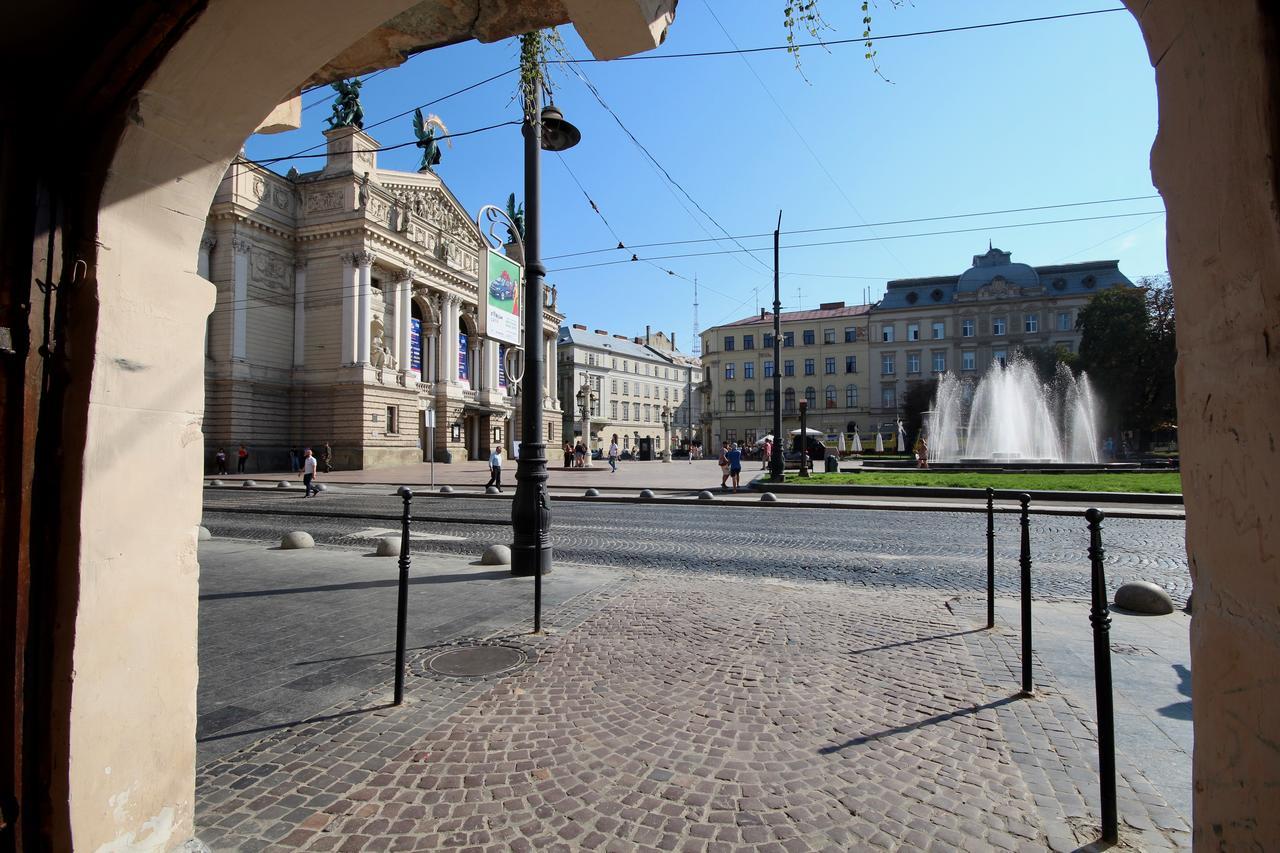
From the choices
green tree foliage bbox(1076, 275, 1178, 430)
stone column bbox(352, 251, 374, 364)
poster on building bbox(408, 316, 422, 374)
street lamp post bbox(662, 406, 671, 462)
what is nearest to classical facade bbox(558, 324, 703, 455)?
street lamp post bbox(662, 406, 671, 462)

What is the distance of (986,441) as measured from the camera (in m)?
34.9

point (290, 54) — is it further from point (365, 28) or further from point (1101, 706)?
point (1101, 706)

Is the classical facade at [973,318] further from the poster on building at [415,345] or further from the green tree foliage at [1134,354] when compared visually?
the poster on building at [415,345]

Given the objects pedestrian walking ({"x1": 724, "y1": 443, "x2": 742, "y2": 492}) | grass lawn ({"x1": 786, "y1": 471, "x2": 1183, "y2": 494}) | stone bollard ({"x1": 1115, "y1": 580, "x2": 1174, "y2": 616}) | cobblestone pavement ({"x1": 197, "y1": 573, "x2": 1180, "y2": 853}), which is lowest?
cobblestone pavement ({"x1": 197, "y1": 573, "x2": 1180, "y2": 853})

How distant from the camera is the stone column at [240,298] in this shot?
3659 centimetres

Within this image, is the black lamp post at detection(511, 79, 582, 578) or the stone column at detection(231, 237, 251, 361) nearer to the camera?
the black lamp post at detection(511, 79, 582, 578)

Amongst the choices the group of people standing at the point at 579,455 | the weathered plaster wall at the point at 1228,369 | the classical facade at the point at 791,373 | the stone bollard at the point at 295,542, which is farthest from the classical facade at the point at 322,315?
the classical facade at the point at 791,373

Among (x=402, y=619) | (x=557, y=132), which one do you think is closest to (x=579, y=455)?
(x=557, y=132)

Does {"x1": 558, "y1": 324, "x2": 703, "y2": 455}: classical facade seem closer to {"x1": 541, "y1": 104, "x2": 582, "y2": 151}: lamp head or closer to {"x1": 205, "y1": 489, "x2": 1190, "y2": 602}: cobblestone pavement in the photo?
{"x1": 205, "y1": 489, "x2": 1190, "y2": 602}: cobblestone pavement

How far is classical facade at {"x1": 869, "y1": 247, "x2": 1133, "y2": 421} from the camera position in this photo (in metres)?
65.5

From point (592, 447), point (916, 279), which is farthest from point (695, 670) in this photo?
point (916, 279)

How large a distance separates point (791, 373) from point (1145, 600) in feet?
247

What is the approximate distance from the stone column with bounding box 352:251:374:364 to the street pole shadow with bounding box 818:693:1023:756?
40.5 meters

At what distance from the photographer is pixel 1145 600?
5711mm
